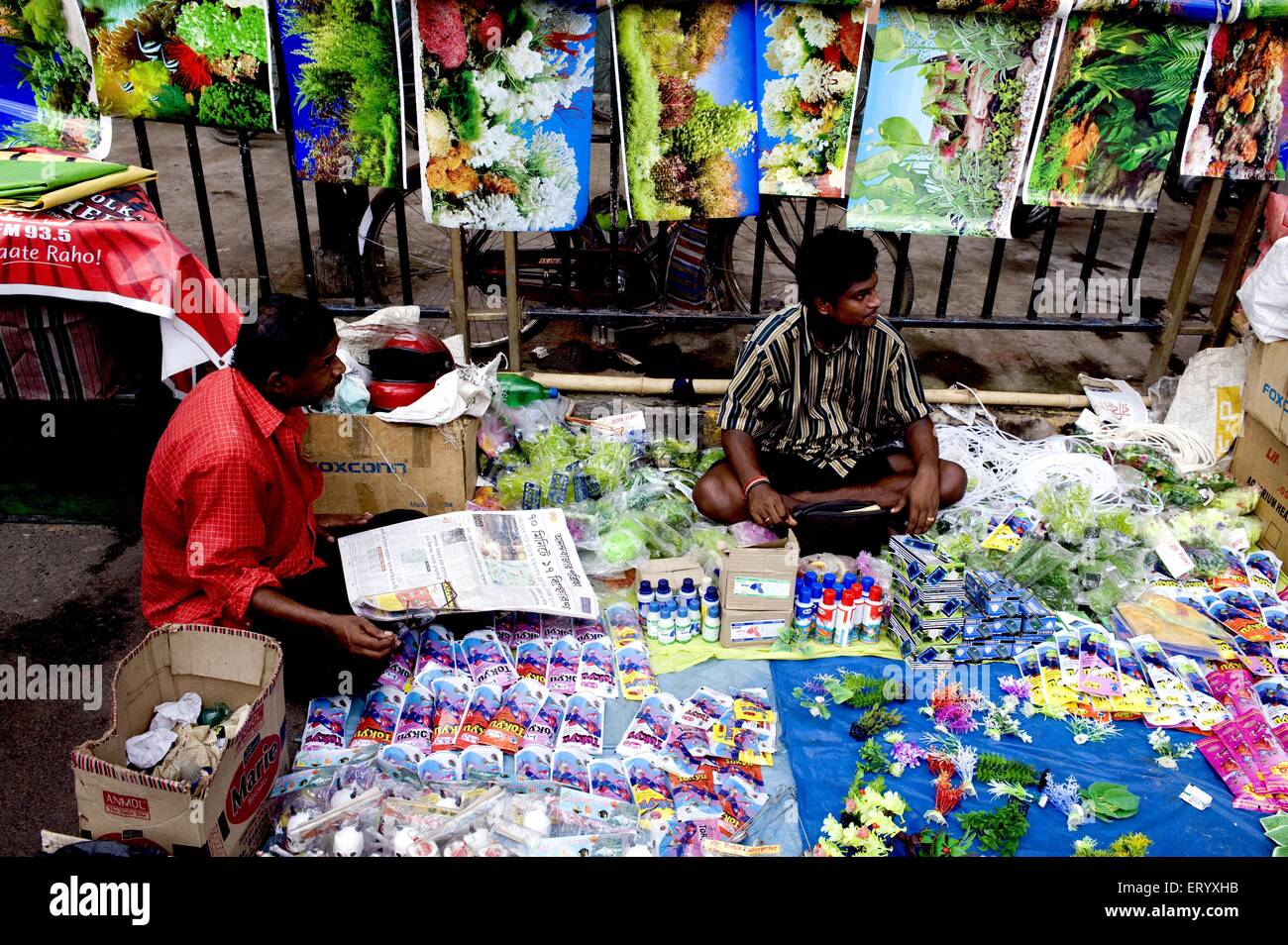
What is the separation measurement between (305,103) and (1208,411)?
3958 millimetres

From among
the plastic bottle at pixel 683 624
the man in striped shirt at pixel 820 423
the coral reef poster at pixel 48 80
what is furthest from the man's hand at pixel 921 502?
the coral reef poster at pixel 48 80

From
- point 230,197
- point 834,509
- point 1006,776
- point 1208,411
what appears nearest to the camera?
point 1006,776

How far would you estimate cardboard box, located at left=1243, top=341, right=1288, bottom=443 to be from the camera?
3.67 meters

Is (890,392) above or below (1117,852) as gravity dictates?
above

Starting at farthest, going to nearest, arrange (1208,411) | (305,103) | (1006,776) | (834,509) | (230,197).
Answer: (230,197) → (1208,411) → (305,103) → (834,509) → (1006,776)

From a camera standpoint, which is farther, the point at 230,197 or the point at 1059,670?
the point at 230,197

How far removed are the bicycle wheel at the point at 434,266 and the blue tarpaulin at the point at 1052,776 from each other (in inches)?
91.8

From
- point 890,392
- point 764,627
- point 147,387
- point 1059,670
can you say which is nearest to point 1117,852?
point 1059,670

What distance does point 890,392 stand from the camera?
3.55 m

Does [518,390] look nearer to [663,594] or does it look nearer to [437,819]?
[663,594]

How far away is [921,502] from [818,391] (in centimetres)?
54

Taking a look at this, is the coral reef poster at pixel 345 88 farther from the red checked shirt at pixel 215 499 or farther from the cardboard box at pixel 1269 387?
the cardboard box at pixel 1269 387

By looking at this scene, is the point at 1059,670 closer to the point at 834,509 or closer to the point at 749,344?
the point at 834,509

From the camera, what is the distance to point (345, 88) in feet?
11.6
